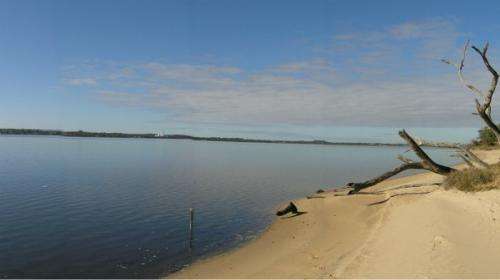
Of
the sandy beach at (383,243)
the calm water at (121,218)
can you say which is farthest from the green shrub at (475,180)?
the calm water at (121,218)

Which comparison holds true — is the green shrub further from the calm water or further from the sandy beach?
the calm water

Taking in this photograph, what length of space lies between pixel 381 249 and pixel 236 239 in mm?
8120

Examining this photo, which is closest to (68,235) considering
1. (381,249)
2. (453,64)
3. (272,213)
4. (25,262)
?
(25,262)

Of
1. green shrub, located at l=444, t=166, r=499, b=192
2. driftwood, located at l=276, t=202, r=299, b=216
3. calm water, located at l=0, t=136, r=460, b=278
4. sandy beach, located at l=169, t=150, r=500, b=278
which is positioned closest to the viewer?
sandy beach, located at l=169, t=150, r=500, b=278

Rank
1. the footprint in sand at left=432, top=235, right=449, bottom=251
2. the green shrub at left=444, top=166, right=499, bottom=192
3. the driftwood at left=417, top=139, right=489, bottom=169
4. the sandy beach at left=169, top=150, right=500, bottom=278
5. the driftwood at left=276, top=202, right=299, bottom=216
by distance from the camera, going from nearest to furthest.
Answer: the sandy beach at left=169, top=150, right=500, bottom=278
the footprint in sand at left=432, top=235, right=449, bottom=251
the green shrub at left=444, top=166, right=499, bottom=192
the driftwood at left=417, top=139, right=489, bottom=169
the driftwood at left=276, top=202, right=299, bottom=216

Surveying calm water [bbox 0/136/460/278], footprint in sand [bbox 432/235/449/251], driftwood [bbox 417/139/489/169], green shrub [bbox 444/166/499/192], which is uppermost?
driftwood [bbox 417/139/489/169]

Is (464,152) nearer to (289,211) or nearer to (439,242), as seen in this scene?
(289,211)

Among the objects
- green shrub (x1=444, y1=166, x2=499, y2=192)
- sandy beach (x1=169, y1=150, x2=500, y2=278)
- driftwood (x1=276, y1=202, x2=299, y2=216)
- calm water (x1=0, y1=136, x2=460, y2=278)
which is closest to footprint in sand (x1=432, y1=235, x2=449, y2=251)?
sandy beach (x1=169, y1=150, x2=500, y2=278)

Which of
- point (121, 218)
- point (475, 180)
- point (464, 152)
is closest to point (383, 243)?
point (475, 180)

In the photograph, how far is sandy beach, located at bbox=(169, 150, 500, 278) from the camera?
10.8 m

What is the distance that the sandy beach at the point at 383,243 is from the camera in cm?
1077

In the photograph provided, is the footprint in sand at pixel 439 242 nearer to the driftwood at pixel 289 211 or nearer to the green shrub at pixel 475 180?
the green shrub at pixel 475 180

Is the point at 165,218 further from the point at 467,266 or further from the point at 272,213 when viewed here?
the point at 467,266

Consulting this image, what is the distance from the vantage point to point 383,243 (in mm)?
13547
